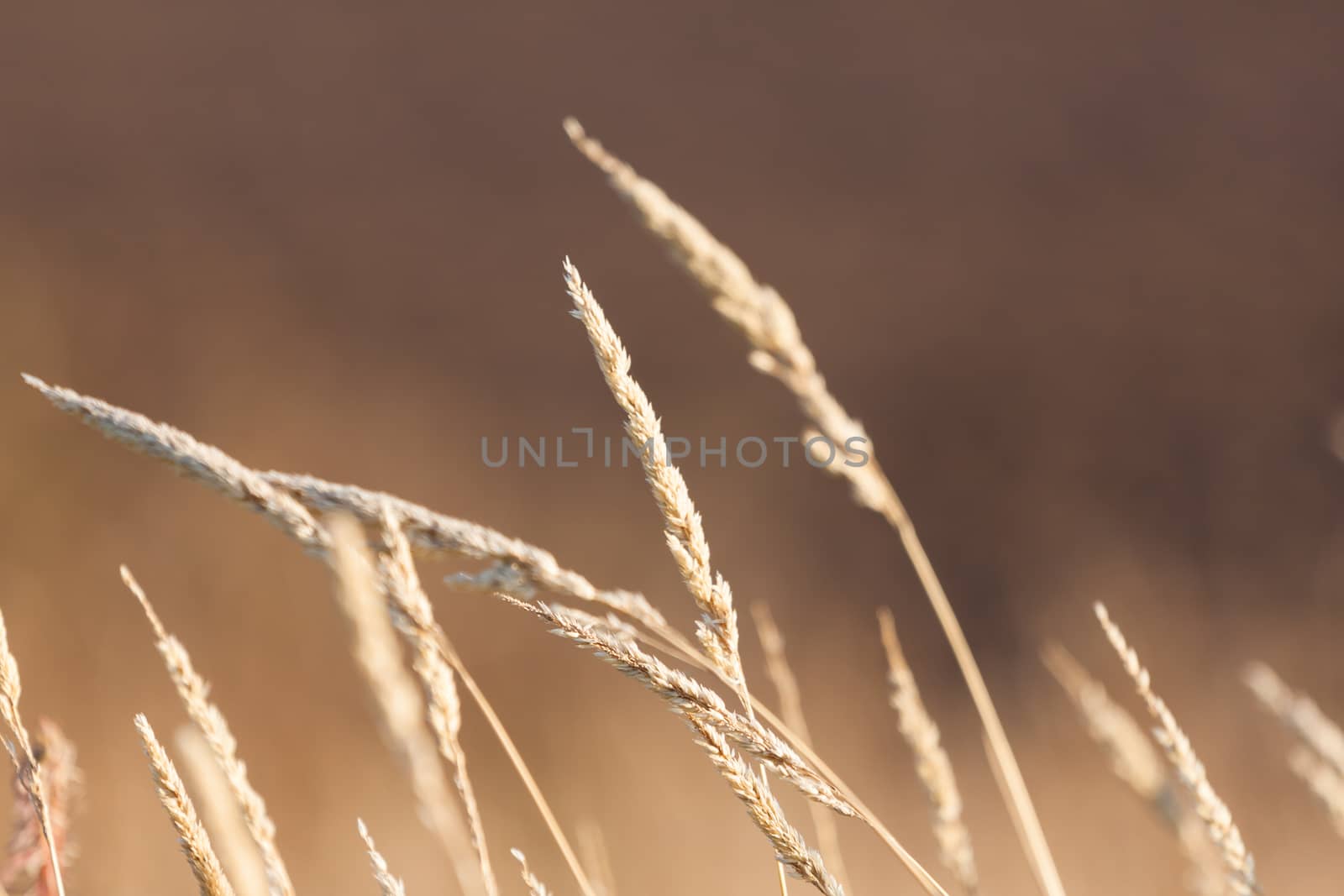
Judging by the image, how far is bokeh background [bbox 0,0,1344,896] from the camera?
1590 millimetres

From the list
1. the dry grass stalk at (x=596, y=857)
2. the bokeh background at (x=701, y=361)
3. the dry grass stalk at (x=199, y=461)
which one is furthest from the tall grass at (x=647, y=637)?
the bokeh background at (x=701, y=361)

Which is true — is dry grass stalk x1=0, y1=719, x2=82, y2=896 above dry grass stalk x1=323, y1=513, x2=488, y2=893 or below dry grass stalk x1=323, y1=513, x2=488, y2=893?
below

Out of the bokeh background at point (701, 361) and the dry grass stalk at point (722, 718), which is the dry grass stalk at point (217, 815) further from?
the bokeh background at point (701, 361)

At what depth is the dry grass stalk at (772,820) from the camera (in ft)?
0.95

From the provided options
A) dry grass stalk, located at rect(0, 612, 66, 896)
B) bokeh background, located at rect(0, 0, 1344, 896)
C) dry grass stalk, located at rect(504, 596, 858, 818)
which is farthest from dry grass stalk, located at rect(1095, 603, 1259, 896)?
bokeh background, located at rect(0, 0, 1344, 896)

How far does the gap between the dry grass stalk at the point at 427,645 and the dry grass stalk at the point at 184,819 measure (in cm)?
8

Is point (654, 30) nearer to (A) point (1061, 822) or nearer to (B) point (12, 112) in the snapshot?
(B) point (12, 112)

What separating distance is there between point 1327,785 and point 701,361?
1.49 metres

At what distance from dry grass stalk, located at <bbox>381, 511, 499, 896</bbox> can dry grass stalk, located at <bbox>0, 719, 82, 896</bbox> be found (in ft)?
0.62

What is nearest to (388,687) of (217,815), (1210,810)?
(217,815)

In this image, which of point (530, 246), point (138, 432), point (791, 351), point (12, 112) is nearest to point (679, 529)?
point (791, 351)

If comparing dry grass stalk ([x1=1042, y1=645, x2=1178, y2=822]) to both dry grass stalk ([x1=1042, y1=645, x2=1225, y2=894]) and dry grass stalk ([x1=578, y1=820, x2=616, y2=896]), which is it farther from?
dry grass stalk ([x1=578, y1=820, x2=616, y2=896])

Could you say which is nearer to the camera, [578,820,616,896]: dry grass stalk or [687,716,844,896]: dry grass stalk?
[687,716,844,896]: dry grass stalk

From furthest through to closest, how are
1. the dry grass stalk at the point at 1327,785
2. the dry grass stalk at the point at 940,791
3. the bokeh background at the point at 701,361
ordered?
the bokeh background at the point at 701,361, the dry grass stalk at the point at 940,791, the dry grass stalk at the point at 1327,785
